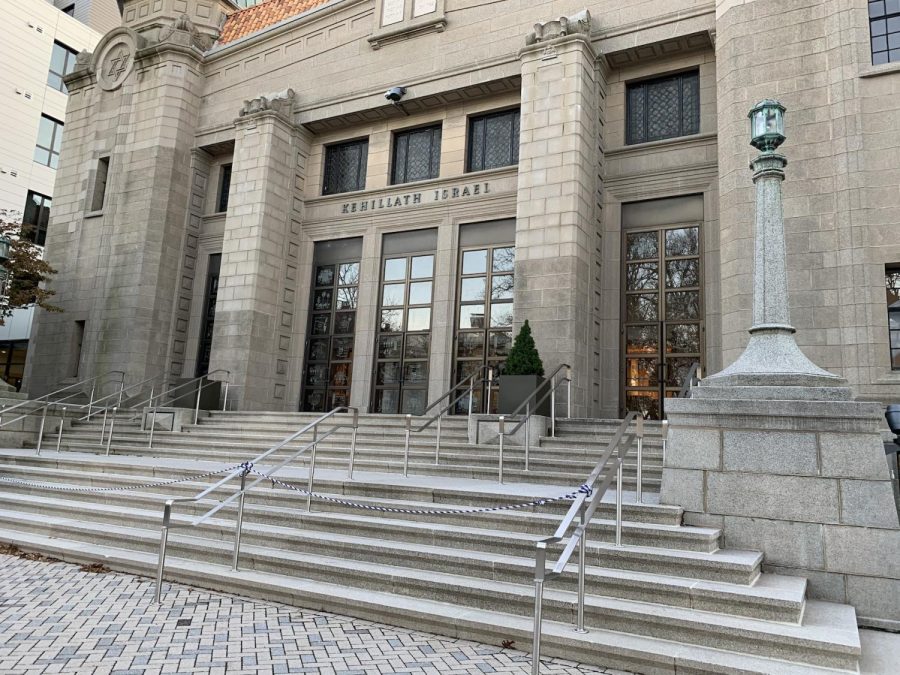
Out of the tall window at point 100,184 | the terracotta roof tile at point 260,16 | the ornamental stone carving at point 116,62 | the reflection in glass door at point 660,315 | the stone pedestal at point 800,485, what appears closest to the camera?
the stone pedestal at point 800,485

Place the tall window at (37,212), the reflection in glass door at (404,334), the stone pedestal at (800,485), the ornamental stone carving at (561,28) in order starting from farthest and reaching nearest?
the tall window at (37,212) < the reflection in glass door at (404,334) < the ornamental stone carving at (561,28) < the stone pedestal at (800,485)

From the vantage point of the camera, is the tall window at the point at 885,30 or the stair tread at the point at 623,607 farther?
the tall window at the point at 885,30

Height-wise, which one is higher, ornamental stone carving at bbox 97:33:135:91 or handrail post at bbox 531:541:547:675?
ornamental stone carving at bbox 97:33:135:91

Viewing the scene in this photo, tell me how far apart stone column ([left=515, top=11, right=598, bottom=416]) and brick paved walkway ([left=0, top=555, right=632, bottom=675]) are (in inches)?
318

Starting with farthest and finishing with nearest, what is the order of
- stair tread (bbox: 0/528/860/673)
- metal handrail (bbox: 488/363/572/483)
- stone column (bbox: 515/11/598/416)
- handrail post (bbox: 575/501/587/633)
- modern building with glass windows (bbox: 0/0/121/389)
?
modern building with glass windows (bbox: 0/0/121/389)
stone column (bbox: 515/11/598/416)
metal handrail (bbox: 488/363/572/483)
handrail post (bbox: 575/501/587/633)
stair tread (bbox: 0/528/860/673)

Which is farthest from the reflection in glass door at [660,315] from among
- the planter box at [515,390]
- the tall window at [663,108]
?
the planter box at [515,390]

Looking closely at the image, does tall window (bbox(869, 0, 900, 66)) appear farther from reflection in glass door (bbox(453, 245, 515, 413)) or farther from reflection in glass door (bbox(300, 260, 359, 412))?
reflection in glass door (bbox(300, 260, 359, 412))

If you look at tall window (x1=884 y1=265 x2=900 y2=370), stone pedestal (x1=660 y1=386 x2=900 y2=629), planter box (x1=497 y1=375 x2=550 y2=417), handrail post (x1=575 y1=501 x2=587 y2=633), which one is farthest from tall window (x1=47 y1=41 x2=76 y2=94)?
handrail post (x1=575 y1=501 x2=587 y2=633)

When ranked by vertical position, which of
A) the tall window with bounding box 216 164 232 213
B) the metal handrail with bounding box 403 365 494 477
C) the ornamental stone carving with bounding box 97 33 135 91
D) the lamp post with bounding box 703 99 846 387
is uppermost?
the ornamental stone carving with bounding box 97 33 135 91

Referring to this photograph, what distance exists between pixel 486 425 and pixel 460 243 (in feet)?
22.6

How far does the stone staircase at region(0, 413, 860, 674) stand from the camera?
5000 millimetres

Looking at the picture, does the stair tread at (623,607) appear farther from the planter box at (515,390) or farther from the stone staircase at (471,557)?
the planter box at (515,390)

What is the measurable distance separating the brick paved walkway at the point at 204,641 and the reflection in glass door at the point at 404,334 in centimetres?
1019

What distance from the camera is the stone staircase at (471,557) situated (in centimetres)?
500
